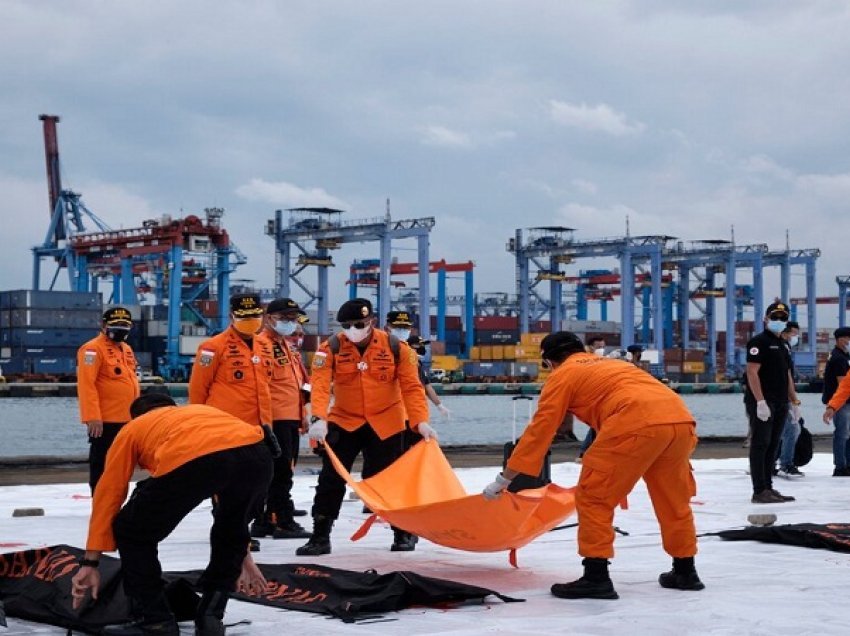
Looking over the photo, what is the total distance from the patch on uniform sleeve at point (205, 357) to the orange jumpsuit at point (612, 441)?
2.73 meters

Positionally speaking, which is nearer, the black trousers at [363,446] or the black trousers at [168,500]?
the black trousers at [168,500]

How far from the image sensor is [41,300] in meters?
71.6

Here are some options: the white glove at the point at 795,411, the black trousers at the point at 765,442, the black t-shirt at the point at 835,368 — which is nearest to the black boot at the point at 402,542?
the black trousers at the point at 765,442

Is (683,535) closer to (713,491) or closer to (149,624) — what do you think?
(149,624)

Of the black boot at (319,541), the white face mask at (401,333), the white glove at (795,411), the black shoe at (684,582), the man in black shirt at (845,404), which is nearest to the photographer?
the black shoe at (684,582)

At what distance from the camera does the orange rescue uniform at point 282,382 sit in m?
→ 9.30

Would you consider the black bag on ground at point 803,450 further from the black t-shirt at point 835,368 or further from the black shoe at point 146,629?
the black shoe at point 146,629

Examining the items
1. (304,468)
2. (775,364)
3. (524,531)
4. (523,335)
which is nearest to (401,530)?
(524,531)

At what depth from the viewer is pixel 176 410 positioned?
5.56 meters

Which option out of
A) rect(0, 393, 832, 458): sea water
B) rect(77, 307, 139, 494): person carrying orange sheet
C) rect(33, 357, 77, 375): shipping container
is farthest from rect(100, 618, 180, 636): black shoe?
rect(33, 357, 77, 375): shipping container

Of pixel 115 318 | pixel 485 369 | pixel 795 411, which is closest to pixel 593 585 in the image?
pixel 115 318

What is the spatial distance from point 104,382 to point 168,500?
4841mm

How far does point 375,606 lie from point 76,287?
76206 mm

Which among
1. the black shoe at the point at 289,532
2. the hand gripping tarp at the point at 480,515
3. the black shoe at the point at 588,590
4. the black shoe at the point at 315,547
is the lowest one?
the black shoe at the point at 289,532
